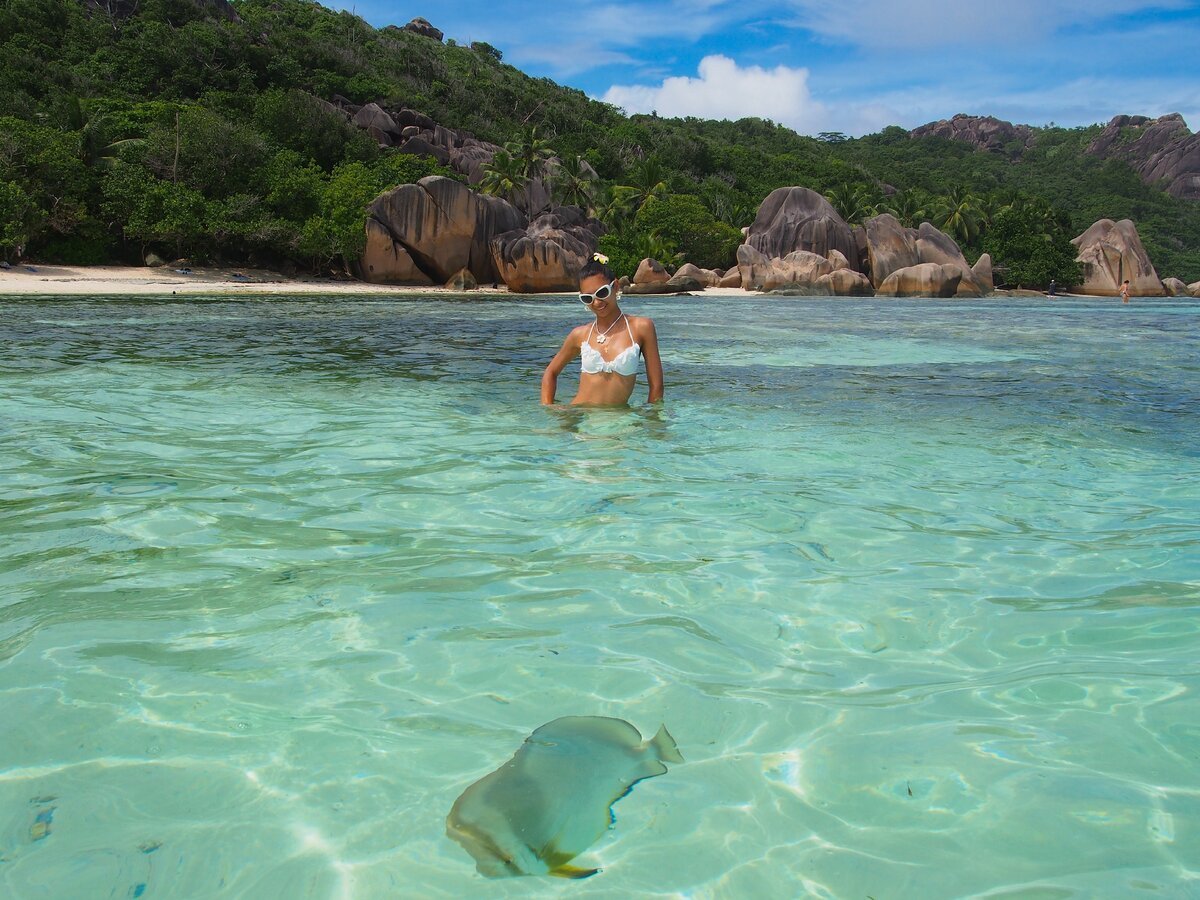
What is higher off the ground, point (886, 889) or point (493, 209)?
point (493, 209)

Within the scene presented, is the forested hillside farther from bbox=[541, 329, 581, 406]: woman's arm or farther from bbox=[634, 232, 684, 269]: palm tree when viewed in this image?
bbox=[541, 329, 581, 406]: woman's arm

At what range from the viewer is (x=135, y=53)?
4397 cm

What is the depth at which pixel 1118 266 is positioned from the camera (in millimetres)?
48906

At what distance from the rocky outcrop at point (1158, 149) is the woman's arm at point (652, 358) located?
102 m

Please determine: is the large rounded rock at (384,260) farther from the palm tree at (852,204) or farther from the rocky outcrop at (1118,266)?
the rocky outcrop at (1118,266)

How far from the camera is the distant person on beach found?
623 cm

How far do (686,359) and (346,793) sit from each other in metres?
9.83

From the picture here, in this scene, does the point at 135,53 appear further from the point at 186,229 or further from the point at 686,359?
the point at 686,359

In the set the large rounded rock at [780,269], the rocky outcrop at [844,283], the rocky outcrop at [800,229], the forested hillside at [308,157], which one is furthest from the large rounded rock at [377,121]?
the rocky outcrop at [844,283]

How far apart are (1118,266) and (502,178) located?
3519 centimetres

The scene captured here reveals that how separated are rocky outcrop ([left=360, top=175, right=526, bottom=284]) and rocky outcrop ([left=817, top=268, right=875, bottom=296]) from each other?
15.6 meters

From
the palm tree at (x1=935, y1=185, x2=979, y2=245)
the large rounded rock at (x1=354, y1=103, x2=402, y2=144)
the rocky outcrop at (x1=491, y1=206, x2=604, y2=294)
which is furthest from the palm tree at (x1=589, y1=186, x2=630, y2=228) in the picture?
the palm tree at (x1=935, y1=185, x2=979, y2=245)

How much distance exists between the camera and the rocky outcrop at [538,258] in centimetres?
3419

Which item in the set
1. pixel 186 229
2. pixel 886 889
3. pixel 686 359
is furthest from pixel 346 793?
pixel 186 229
